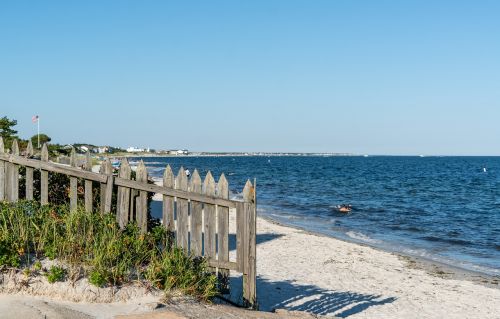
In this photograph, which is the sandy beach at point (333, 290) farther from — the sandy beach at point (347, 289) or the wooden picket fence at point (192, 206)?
the wooden picket fence at point (192, 206)

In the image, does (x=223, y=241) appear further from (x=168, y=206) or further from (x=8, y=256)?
(x=8, y=256)

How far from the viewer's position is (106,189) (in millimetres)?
7223

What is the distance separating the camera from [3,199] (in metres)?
8.25

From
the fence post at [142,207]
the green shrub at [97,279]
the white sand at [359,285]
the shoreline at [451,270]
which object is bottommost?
the shoreline at [451,270]

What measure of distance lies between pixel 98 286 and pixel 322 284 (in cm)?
695

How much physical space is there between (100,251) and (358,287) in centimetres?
717

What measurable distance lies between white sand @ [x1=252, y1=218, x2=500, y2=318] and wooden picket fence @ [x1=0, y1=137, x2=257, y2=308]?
2.28m

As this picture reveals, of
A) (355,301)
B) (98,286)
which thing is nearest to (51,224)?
(98,286)

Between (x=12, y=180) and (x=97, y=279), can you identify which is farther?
(x=12, y=180)

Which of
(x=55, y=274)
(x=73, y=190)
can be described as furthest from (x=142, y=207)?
(x=55, y=274)

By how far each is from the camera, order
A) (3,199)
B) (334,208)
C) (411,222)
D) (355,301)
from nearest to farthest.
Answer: (3,199), (355,301), (411,222), (334,208)

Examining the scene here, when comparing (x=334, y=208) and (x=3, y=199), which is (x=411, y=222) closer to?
(x=334, y=208)

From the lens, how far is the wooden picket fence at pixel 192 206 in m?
6.83

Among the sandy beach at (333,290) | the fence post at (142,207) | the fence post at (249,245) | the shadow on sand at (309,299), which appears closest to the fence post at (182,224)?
the fence post at (142,207)
